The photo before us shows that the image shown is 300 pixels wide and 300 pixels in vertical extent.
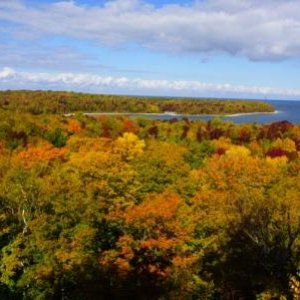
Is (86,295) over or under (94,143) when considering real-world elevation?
under

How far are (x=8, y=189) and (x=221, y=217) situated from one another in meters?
16.5

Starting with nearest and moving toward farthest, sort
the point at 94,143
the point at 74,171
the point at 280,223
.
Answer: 1. the point at 280,223
2. the point at 74,171
3. the point at 94,143

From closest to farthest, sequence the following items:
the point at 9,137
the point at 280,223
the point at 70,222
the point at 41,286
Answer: the point at 41,286 < the point at 280,223 < the point at 70,222 < the point at 9,137

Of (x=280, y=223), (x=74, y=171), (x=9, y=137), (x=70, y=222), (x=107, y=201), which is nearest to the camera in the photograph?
(x=280, y=223)

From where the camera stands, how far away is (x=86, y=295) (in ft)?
106

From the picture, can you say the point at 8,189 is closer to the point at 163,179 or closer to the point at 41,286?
the point at 41,286

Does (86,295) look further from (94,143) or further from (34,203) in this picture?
(94,143)

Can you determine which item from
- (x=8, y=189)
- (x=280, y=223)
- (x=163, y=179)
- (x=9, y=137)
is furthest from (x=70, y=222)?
(x=9, y=137)

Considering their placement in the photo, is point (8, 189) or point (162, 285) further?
point (8, 189)

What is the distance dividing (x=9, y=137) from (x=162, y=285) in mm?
63756

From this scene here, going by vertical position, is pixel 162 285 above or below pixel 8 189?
below

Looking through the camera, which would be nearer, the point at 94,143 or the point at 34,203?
the point at 34,203

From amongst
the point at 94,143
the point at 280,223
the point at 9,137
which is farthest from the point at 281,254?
the point at 9,137

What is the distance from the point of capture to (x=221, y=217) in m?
35.3
